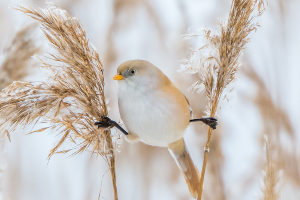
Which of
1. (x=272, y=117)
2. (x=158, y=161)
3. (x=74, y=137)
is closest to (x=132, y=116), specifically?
(x=74, y=137)

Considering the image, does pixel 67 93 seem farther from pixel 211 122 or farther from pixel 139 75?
pixel 211 122

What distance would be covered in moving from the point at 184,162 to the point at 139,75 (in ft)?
0.91

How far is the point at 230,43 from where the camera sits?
2.74 feet

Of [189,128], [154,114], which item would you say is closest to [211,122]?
[154,114]

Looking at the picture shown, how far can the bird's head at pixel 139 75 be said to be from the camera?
0.89 metres

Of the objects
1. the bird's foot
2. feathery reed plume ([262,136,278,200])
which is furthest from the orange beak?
feathery reed plume ([262,136,278,200])

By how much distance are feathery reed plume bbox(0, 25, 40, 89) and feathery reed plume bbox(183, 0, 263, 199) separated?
0.58 metres

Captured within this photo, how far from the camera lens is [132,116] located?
0.81 metres

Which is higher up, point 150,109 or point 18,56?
point 18,56

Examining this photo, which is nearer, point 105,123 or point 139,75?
point 105,123

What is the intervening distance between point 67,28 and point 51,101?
17 centimetres

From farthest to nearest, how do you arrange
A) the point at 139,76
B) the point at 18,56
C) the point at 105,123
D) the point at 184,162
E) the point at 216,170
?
the point at 216,170, the point at 18,56, the point at 184,162, the point at 139,76, the point at 105,123

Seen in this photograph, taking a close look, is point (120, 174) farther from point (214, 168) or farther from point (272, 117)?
point (272, 117)

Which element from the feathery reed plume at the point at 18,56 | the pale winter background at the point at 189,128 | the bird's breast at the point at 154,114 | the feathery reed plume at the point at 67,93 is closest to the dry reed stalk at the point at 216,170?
the pale winter background at the point at 189,128
